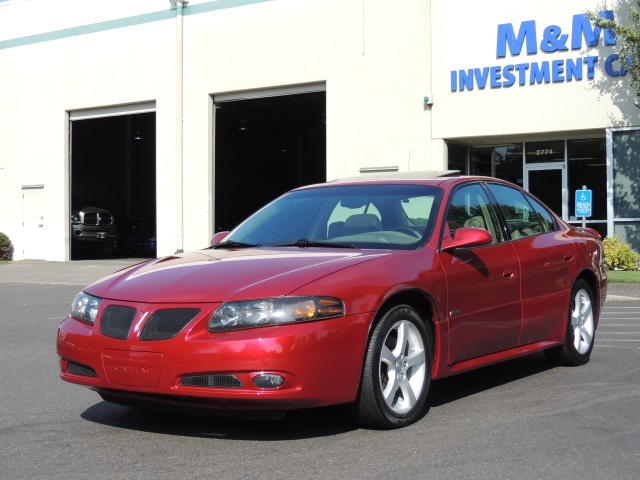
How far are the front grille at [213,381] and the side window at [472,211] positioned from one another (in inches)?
83.8

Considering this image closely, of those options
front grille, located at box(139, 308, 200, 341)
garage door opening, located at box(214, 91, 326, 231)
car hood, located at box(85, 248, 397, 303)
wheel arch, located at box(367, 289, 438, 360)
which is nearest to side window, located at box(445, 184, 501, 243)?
wheel arch, located at box(367, 289, 438, 360)

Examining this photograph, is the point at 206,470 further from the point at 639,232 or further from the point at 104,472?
the point at 639,232

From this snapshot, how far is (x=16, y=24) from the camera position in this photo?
30.8m

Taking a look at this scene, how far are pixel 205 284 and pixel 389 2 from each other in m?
19.2

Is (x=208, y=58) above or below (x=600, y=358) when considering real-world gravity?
above

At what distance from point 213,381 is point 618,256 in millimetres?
16630

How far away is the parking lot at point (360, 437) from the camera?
480 centimetres

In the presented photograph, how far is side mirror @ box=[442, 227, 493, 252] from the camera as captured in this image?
243 inches

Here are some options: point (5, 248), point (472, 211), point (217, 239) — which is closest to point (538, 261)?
point (472, 211)

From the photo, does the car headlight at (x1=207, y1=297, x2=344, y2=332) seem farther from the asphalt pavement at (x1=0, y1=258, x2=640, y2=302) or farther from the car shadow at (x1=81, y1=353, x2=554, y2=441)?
the asphalt pavement at (x1=0, y1=258, x2=640, y2=302)

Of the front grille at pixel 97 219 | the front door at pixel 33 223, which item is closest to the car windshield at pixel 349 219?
the front door at pixel 33 223

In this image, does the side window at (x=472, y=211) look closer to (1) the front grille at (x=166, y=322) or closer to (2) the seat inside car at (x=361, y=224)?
(2) the seat inside car at (x=361, y=224)

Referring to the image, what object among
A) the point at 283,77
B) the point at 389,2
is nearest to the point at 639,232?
the point at 389,2

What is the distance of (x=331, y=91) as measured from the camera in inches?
958
